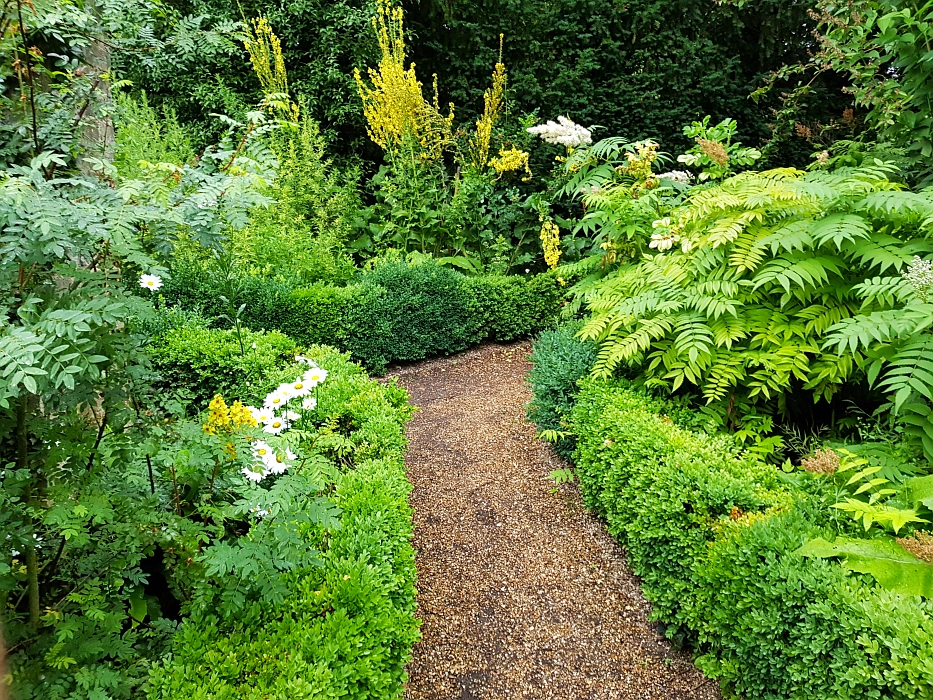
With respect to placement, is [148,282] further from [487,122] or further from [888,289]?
[487,122]

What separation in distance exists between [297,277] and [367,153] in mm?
3872

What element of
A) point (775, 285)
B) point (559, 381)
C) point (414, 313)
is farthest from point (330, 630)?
point (414, 313)

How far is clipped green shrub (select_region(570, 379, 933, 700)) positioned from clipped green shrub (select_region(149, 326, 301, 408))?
222cm

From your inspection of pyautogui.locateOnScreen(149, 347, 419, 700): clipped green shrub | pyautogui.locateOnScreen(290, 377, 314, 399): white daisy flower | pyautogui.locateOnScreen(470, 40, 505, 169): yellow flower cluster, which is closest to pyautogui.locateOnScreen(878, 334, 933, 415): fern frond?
pyautogui.locateOnScreen(149, 347, 419, 700): clipped green shrub

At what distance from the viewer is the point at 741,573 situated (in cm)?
214

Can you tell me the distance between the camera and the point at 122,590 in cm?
182

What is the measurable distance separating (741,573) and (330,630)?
5.05ft

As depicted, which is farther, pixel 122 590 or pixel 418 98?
pixel 418 98

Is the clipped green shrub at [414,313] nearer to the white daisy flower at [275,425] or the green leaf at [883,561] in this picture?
the white daisy flower at [275,425]

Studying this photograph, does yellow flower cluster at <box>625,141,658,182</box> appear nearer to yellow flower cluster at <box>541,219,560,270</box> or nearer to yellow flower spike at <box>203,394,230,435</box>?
yellow flower cluster at <box>541,219,560,270</box>

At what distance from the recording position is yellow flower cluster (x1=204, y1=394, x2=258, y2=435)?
1.88 m

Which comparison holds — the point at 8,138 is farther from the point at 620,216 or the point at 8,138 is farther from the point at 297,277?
the point at 297,277

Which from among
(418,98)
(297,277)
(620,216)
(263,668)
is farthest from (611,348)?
(418,98)

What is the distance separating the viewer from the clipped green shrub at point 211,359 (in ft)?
12.2
